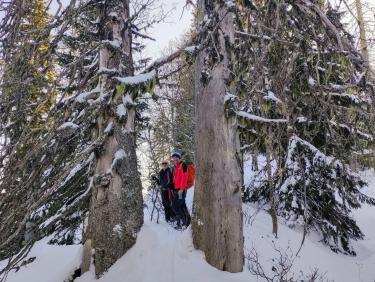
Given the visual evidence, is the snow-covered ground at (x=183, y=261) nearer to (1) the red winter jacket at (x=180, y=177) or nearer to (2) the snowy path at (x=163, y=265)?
(2) the snowy path at (x=163, y=265)

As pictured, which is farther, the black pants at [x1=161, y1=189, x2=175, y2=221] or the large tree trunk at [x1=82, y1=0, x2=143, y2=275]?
the black pants at [x1=161, y1=189, x2=175, y2=221]

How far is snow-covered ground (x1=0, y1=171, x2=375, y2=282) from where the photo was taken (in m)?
5.98

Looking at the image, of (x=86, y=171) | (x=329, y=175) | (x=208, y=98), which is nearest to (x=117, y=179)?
(x=86, y=171)

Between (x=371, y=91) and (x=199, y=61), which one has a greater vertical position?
(x=199, y=61)

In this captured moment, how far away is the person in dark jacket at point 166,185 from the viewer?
10.3 meters

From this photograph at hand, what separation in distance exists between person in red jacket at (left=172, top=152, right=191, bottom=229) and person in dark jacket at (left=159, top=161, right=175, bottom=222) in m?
0.39

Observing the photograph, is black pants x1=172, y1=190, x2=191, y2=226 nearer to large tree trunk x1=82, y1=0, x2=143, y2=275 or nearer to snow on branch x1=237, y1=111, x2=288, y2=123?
large tree trunk x1=82, y1=0, x2=143, y2=275

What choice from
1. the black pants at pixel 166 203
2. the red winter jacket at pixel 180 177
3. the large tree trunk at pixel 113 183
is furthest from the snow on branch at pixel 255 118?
the black pants at pixel 166 203

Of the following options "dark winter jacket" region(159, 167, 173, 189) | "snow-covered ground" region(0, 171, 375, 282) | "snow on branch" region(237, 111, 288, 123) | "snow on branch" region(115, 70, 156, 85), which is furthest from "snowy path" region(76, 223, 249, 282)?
"dark winter jacket" region(159, 167, 173, 189)

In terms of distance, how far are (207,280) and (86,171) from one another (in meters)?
3.05

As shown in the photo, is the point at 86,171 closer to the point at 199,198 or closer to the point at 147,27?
the point at 199,198

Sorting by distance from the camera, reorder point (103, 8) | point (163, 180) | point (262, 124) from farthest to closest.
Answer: point (163, 180) < point (103, 8) < point (262, 124)

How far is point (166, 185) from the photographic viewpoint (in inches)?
406

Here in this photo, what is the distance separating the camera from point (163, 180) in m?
10.4
